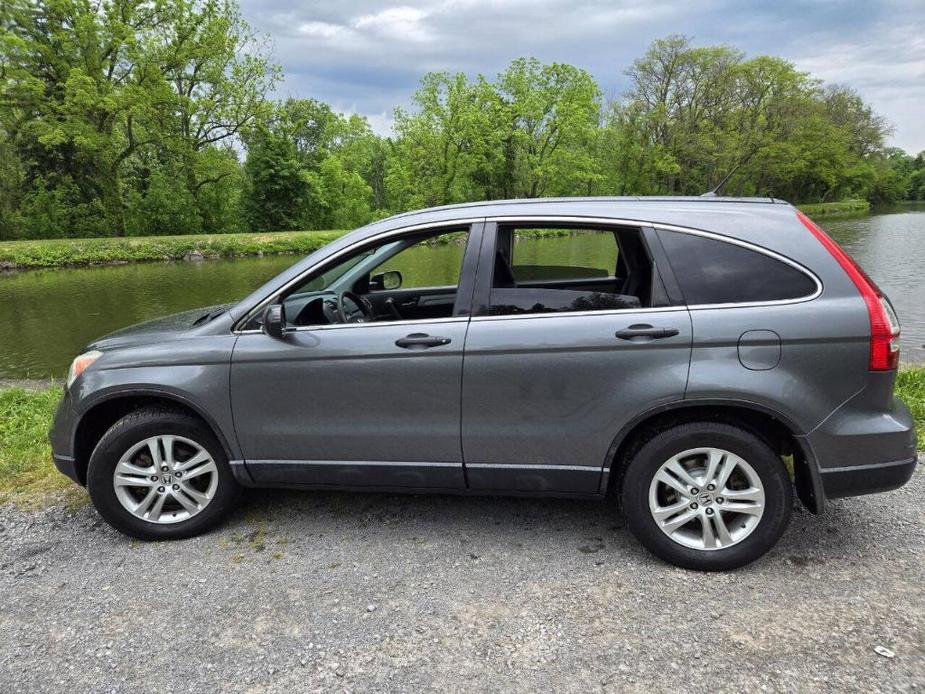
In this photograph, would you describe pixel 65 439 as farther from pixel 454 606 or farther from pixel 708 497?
pixel 708 497

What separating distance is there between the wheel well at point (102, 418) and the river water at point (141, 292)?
211 cm

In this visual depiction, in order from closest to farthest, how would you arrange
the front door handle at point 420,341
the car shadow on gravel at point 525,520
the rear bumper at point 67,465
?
the front door handle at point 420,341, the car shadow on gravel at point 525,520, the rear bumper at point 67,465

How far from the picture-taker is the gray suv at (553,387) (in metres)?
2.73

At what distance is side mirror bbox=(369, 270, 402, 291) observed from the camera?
439cm

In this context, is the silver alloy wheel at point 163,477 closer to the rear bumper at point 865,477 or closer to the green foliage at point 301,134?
the rear bumper at point 865,477

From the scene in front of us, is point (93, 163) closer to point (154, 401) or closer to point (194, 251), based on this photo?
point (194, 251)

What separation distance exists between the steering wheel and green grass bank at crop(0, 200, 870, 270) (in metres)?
26.3

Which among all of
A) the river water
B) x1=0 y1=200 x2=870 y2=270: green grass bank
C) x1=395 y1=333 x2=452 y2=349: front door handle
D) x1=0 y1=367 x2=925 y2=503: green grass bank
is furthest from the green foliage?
x1=395 y1=333 x2=452 y2=349: front door handle

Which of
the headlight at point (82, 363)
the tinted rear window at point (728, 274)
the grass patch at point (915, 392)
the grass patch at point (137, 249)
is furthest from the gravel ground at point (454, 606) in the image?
the grass patch at point (137, 249)

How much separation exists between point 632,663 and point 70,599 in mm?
2536

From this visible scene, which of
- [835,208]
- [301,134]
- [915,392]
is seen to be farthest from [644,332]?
[835,208]

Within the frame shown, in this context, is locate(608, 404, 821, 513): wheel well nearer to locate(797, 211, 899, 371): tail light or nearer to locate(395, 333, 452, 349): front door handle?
locate(797, 211, 899, 371): tail light

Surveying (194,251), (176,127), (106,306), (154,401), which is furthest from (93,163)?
(154,401)

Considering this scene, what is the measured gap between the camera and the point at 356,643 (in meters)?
2.51
